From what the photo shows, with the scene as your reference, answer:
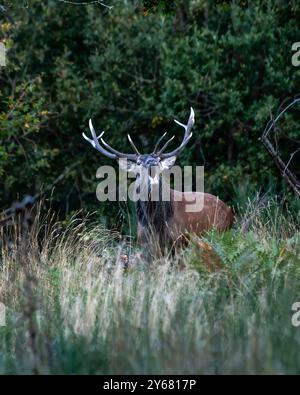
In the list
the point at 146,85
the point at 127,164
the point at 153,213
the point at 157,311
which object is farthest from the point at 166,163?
the point at 146,85

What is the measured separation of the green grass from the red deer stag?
1791 mm

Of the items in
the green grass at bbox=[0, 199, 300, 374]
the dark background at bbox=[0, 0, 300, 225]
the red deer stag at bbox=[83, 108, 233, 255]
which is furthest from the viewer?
the dark background at bbox=[0, 0, 300, 225]

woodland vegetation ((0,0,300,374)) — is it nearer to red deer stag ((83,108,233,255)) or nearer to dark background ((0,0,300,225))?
dark background ((0,0,300,225))

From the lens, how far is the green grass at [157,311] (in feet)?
18.0

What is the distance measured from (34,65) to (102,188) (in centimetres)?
310

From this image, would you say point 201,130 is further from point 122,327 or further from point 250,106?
point 122,327

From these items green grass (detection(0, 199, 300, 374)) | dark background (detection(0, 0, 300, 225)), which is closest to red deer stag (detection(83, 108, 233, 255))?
green grass (detection(0, 199, 300, 374))

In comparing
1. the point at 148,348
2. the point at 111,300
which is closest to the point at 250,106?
the point at 111,300

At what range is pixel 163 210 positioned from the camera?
11.2 metres

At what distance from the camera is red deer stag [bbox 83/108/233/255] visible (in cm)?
1080

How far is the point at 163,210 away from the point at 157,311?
4.88 metres

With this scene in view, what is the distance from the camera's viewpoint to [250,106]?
53.0 feet

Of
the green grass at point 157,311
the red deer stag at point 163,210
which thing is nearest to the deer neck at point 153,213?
the red deer stag at point 163,210

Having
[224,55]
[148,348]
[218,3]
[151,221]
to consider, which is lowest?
[148,348]
